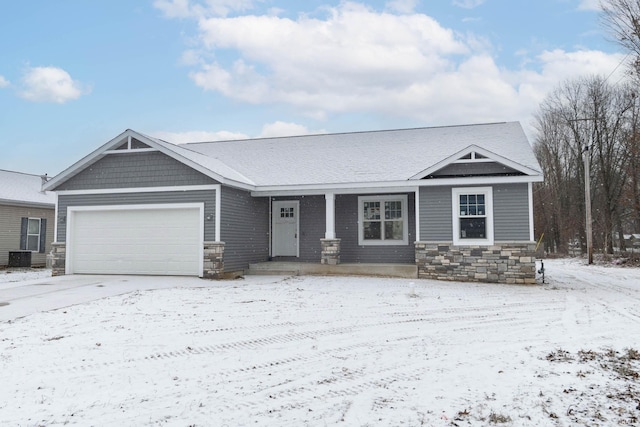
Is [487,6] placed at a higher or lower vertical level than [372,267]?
higher

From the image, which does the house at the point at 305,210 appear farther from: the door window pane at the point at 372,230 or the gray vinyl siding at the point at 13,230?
the gray vinyl siding at the point at 13,230

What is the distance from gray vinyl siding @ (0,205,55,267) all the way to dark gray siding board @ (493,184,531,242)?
60.8 ft

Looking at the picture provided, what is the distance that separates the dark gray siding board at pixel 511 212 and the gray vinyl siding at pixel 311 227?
5.62m

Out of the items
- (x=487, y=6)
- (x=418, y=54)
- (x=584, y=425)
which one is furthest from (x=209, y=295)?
(x=418, y=54)

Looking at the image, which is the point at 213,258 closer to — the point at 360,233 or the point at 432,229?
the point at 360,233

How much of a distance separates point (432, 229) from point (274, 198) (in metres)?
5.81

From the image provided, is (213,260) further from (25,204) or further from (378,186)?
(25,204)

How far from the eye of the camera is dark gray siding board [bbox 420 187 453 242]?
13.7 metres

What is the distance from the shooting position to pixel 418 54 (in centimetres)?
1791

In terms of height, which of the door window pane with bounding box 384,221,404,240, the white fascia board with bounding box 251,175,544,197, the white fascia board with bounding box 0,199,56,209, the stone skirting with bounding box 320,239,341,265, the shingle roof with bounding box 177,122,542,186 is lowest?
the stone skirting with bounding box 320,239,341,265

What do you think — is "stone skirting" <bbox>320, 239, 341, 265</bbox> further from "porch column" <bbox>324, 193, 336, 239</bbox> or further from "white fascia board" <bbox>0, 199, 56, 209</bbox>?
"white fascia board" <bbox>0, 199, 56, 209</bbox>

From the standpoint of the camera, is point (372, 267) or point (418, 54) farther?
point (418, 54)

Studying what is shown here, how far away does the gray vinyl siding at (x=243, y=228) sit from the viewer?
1408 cm

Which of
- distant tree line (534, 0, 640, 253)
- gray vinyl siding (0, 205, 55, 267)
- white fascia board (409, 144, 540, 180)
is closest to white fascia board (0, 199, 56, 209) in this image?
gray vinyl siding (0, 205, 55, 267)
